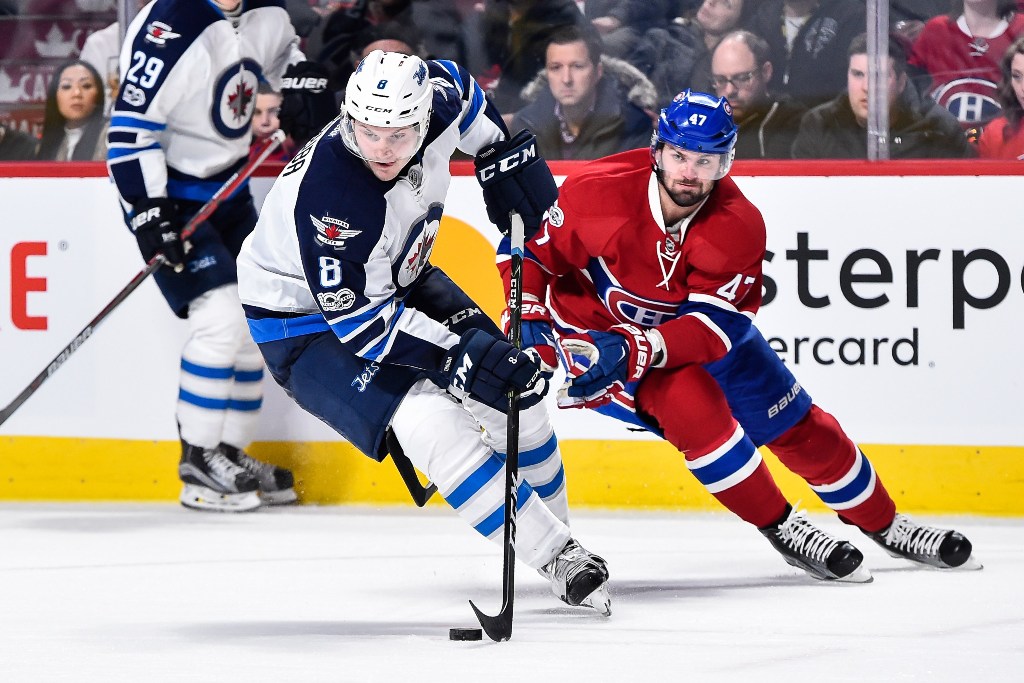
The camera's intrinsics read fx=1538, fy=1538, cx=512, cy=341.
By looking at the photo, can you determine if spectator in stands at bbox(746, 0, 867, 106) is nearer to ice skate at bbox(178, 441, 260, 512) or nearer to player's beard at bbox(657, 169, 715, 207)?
player's beard at bbox(657, 169, 715, 207)

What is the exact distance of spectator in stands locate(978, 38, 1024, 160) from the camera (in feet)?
13.1

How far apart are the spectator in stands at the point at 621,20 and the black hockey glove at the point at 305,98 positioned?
76cm

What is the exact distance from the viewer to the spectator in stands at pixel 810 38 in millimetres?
4066

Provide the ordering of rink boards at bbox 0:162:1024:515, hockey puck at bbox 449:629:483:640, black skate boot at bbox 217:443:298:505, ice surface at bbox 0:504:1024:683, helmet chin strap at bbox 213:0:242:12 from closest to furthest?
ice surface at bbox 0:504:1024:683 < hockey puck at bbox 449:629:483:640 < rink boards at bbox 0:162:1024:515 < helmet chin strap at bbox 213:0:242:12 < black skate boot at bbox 217:443:298:505

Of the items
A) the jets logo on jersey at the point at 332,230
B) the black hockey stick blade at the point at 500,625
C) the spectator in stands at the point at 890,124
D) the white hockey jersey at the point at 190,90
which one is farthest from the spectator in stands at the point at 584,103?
the black hockey stick blade at the point at 500,625

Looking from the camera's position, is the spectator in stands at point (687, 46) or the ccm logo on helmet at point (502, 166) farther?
the spectator in stands at point (687, 46)

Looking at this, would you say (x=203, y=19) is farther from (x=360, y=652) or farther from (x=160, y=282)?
(x=360, y=652)

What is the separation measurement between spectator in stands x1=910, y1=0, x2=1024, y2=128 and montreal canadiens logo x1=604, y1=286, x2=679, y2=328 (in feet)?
3.83

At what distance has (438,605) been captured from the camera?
314 centimetres

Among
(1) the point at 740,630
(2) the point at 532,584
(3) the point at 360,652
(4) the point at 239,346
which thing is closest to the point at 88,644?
(3) the point at 360,652

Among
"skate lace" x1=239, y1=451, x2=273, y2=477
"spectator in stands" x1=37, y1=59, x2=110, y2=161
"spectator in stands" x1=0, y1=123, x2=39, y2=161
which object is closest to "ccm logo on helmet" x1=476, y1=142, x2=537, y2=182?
"skate lace" x1=239, y1=451, x2=273, y2=477

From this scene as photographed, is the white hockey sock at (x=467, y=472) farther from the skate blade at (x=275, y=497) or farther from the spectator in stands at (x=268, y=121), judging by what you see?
the spectator in stands at (x=268, y=121)

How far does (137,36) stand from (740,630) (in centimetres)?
234

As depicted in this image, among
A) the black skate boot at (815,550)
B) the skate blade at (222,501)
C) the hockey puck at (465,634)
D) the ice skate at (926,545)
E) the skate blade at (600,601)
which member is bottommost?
the skate blade at (222,501)
